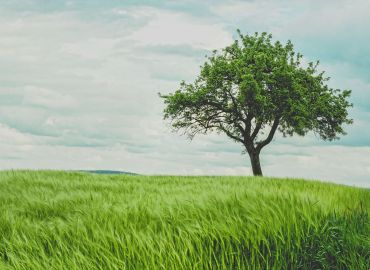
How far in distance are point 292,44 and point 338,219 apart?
31.9 meters

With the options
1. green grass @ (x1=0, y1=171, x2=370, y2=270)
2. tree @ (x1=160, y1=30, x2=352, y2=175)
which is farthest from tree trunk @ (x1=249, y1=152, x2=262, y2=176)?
green grass @ (x1=0, y1=171, x2=370, y2=270)

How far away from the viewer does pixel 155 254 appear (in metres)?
4.73

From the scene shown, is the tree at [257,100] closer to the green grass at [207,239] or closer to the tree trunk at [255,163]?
the tree trunk at [255,163]

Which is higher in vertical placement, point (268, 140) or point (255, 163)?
point (268, 140)

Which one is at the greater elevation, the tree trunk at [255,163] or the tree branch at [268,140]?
the tree branch at [268,140]

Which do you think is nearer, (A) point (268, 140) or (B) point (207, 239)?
(B) point (207, 239)

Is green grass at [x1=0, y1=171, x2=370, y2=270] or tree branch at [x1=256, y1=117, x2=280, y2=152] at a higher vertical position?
tree branch at [x1=256, y1=117, x2=280, y2=152]

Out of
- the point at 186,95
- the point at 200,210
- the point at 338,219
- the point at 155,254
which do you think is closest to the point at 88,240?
the point at 155,254

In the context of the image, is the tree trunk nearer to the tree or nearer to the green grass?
the tree

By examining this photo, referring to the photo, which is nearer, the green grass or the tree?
the green grass

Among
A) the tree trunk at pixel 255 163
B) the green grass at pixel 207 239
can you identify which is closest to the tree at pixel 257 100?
the tree trunk at pixel 255 163

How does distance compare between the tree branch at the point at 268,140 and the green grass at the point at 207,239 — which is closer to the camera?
the green grass at the point at 207,239

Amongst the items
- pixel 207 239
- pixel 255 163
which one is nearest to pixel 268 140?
pixel 255 163

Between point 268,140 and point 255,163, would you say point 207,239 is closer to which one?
point 255,163
